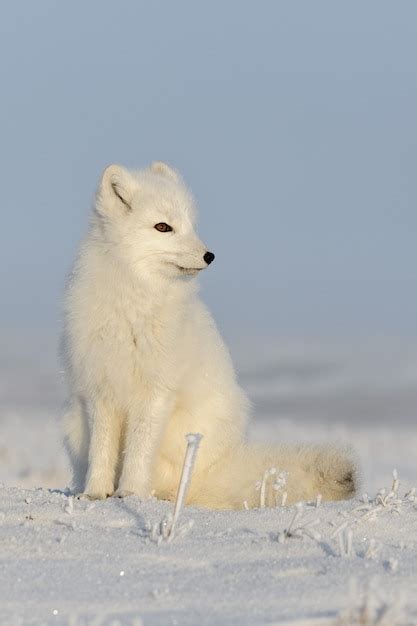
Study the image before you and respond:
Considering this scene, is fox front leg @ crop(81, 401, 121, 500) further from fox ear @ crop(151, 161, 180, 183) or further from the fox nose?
fox ear @ crop(151, 161, 180, 183)

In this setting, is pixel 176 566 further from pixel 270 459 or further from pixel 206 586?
pixel 270 459

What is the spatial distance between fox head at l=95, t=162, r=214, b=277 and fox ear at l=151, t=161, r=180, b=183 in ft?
1.85

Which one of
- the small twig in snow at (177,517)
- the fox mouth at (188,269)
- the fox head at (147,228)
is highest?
the fox head at (147,228)

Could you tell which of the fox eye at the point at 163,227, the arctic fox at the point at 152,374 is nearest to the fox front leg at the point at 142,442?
the arctic fox at the point at 152,374

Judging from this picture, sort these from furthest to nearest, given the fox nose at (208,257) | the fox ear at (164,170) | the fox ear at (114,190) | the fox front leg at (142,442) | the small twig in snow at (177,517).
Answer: the fox ear at (164,170) → the fox ear at (114,190) → the fox nose at (208,257) → the fox front leg at (142,442) → the small twig in snow at (177,517)

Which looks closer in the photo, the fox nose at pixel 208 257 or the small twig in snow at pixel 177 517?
the small twig in snow at pixel 177 517

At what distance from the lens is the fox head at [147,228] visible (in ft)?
19.4

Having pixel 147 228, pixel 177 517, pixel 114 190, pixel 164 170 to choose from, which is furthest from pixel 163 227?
pixel 177 517

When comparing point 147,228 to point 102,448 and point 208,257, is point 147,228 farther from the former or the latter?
point 102,448

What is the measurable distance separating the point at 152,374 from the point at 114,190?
1.13m

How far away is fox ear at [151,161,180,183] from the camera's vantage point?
668cm

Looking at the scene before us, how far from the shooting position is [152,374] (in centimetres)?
575

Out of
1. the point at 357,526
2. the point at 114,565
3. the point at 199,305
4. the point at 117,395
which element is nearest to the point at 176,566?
the point at 114,565

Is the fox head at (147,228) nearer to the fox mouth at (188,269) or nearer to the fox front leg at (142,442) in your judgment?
the fox mouth at (188,269)
